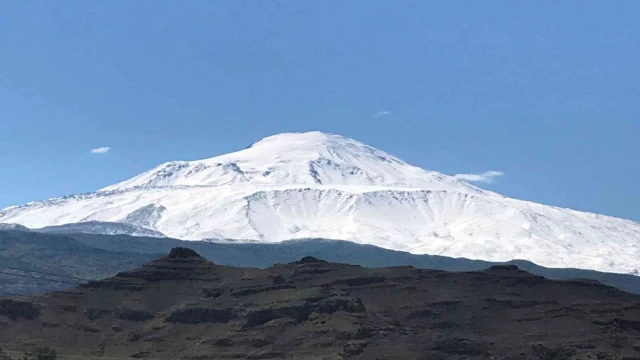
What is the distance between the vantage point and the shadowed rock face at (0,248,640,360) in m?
135

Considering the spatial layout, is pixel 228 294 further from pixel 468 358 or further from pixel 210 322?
pixel 468 358

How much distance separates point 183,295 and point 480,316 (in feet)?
146

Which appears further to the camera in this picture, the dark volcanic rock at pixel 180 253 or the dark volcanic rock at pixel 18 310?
the dark volcanic rock at pixel 180 253

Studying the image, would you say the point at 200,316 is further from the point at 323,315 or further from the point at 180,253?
the point at 180,253

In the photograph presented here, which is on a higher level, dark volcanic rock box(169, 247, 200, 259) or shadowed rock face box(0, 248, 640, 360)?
dark volcanic rock box(169, 247, 200, 259)

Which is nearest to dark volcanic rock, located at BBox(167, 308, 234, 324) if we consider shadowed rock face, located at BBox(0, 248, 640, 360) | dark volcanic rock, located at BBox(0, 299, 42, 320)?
shadowed rock face, located at BBox(0, 248, 640, 360)

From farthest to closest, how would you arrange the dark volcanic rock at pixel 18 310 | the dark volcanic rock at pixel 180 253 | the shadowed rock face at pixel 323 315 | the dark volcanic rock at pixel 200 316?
the dark volcanic rock at pixel 180 253, the dark volcanic rock at pixel 200 316, the dark volcanic rock at pixel 18 310, the shadowed rock face at pixel 323 315

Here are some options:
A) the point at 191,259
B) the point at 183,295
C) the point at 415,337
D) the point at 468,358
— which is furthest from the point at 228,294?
the point at 468,358

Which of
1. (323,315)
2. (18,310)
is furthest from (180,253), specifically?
(323,315)

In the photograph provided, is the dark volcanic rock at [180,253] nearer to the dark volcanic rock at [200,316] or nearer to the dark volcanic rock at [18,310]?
the dark volcanic rock at [200,316]

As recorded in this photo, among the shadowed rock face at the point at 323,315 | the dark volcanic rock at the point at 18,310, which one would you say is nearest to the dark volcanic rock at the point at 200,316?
the shadowed rock face at the point at 323,315

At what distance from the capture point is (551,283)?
173 m

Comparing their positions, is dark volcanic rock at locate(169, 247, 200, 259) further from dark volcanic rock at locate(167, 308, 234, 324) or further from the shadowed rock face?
dark volcanic rock at locate(167, 308, 234, 324)

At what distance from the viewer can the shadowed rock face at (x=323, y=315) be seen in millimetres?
134750
